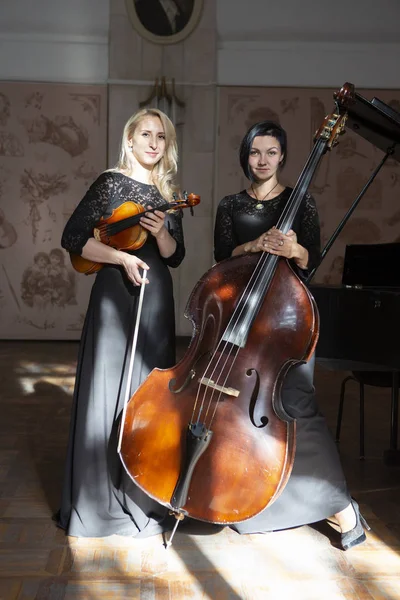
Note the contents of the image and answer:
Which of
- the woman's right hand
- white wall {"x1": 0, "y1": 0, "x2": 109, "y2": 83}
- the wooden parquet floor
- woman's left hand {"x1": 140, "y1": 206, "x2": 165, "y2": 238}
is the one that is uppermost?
white wall {"x1": 0, "y1": 0, "x2": 109, "y2": 83}

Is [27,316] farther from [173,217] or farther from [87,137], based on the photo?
[173,217]

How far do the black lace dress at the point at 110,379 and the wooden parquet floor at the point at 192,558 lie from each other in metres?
0.10

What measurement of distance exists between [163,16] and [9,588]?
6.43 metres

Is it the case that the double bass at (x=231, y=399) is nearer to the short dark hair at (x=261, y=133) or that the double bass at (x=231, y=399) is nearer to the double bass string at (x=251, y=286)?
the double bass string at (x=251, y=286)

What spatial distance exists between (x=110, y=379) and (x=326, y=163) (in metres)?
5.54

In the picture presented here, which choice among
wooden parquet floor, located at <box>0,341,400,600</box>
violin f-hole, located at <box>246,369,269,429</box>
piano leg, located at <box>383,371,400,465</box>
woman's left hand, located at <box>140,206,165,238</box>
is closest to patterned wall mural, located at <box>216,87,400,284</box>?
piano leg, located at <box>383,371,400,465</box>

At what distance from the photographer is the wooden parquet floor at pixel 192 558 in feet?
6.93

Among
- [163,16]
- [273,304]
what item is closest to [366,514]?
[273,304]

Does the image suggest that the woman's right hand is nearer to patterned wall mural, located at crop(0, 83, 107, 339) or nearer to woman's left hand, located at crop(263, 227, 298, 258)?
woman's left hand, located at crop(263, 227, 298, 258)

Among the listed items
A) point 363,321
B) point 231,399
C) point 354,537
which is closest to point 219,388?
point 231,399

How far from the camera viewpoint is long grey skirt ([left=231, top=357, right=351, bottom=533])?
2441mm

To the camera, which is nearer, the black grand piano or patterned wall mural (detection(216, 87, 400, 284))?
the black grand piano

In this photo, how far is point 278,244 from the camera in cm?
219

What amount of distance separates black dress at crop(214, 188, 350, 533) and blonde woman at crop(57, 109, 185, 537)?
0.28 metres
